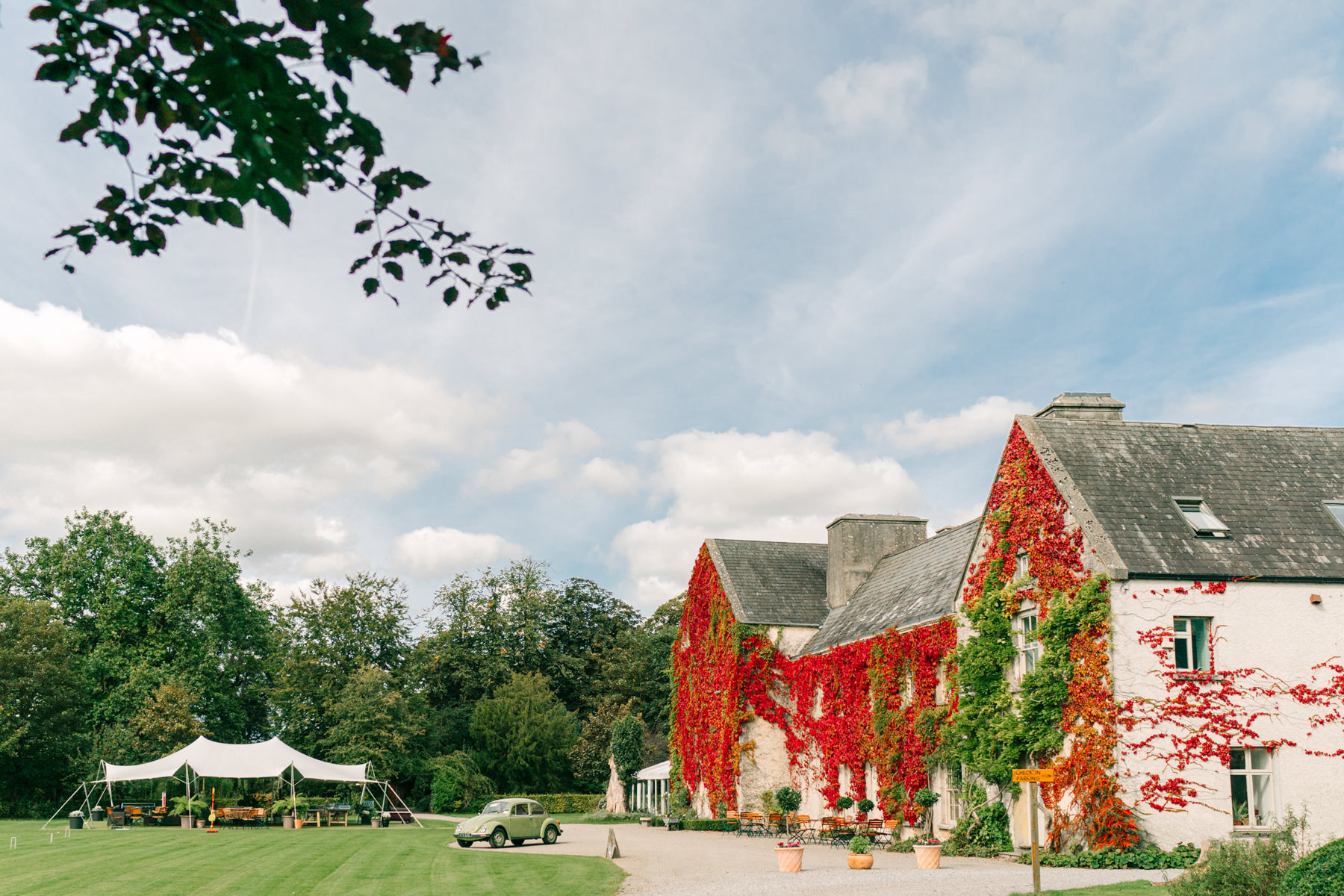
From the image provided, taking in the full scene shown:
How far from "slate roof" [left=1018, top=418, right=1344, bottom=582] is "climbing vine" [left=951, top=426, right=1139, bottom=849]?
712 millimetres

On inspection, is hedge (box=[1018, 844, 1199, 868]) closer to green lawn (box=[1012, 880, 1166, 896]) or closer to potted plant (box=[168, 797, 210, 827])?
green lawn (box=[1012, 880, 1166, 896])

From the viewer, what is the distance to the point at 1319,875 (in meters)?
10.4

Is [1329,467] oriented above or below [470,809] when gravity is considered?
above

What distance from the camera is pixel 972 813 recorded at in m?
23.0

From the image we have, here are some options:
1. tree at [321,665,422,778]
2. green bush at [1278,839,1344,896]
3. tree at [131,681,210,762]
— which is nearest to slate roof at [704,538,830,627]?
tree at [321,665,422,778]

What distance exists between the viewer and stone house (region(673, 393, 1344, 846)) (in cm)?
1970

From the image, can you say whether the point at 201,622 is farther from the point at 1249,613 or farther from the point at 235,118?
the point at 235,118

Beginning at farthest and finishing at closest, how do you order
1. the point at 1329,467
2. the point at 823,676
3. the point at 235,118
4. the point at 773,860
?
the point at 823,676 < the point at 1329,467 < the point at 773,860 < the point at 235,118

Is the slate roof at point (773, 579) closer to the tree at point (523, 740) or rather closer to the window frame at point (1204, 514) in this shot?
the window frame at point (1204, 514)

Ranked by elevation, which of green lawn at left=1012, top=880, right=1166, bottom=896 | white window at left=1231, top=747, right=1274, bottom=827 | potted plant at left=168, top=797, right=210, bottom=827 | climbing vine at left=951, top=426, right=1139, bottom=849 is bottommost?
potted plant at left=168, top=797, right=210, bottom=827

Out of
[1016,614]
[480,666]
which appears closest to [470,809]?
[480,666]

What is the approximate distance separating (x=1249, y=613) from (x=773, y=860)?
10.9 metres

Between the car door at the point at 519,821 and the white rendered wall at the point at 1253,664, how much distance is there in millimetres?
17231

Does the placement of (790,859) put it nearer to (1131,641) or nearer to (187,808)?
(1131,641)
